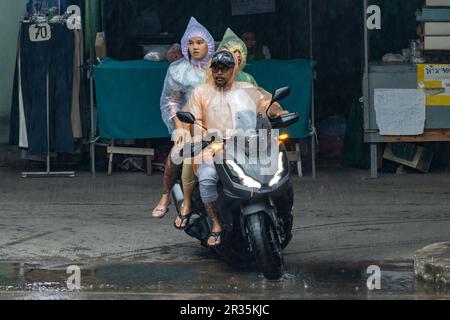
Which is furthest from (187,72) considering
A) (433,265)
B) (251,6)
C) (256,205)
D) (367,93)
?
(251,6)

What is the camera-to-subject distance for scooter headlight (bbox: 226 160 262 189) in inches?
340

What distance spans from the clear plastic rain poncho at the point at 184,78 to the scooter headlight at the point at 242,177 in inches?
65.5

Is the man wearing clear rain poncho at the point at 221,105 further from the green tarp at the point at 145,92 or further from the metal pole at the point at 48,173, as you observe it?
the metal pole at the point at 48,173

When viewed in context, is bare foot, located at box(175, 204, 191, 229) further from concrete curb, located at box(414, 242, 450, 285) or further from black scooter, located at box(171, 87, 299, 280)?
concrete curb, located at box(414, 242, 450, 285)

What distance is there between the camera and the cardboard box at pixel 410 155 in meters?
14.4

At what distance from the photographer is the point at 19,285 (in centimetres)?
881

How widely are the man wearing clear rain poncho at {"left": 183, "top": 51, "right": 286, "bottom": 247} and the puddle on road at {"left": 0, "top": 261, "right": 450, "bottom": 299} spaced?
378 mm

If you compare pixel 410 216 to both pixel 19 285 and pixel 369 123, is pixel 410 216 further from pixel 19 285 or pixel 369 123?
pixel 19 285

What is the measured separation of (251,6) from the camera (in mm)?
15469

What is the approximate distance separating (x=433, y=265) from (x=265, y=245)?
1.25 meters

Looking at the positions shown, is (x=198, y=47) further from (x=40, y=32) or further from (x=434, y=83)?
(x=434, y=83)

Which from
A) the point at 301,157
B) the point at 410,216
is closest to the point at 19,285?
the point at 410,216

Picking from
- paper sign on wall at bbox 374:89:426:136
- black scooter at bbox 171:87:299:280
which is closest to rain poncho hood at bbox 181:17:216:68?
black scooter at bbox 171:87:299:280

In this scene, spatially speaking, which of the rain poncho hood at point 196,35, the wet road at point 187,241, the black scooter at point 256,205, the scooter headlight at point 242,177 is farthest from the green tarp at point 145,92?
the scooter headlight at point 242,177
